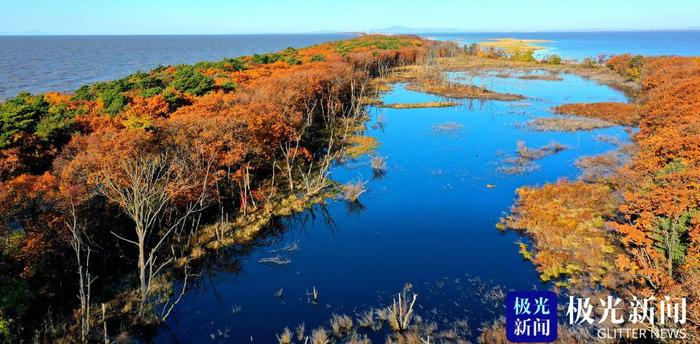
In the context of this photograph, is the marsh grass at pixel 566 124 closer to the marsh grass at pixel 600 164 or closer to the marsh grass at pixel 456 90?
the marsh grass at pixel 600 164

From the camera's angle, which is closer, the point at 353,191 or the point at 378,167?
the point at 353,191

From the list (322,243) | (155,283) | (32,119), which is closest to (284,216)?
(322,243)

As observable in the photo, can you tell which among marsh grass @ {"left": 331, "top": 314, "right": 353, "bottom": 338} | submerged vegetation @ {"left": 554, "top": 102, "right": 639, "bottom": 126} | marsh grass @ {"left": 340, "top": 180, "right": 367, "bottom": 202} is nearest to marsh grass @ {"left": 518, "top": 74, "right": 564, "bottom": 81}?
submerged vegetation @ {"left": 554, "top": 102, "right": 639, "bottom": 126}

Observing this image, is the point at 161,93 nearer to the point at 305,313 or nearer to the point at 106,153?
the point at 106,153

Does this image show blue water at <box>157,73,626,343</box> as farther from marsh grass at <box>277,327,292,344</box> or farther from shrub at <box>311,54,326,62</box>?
shrub at <box>311,54,326,62</box>

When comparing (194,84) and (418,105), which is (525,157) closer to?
(418,105)

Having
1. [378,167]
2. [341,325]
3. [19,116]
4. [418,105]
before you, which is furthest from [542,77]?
[19,116]

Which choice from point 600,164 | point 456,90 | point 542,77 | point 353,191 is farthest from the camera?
point 542,77
